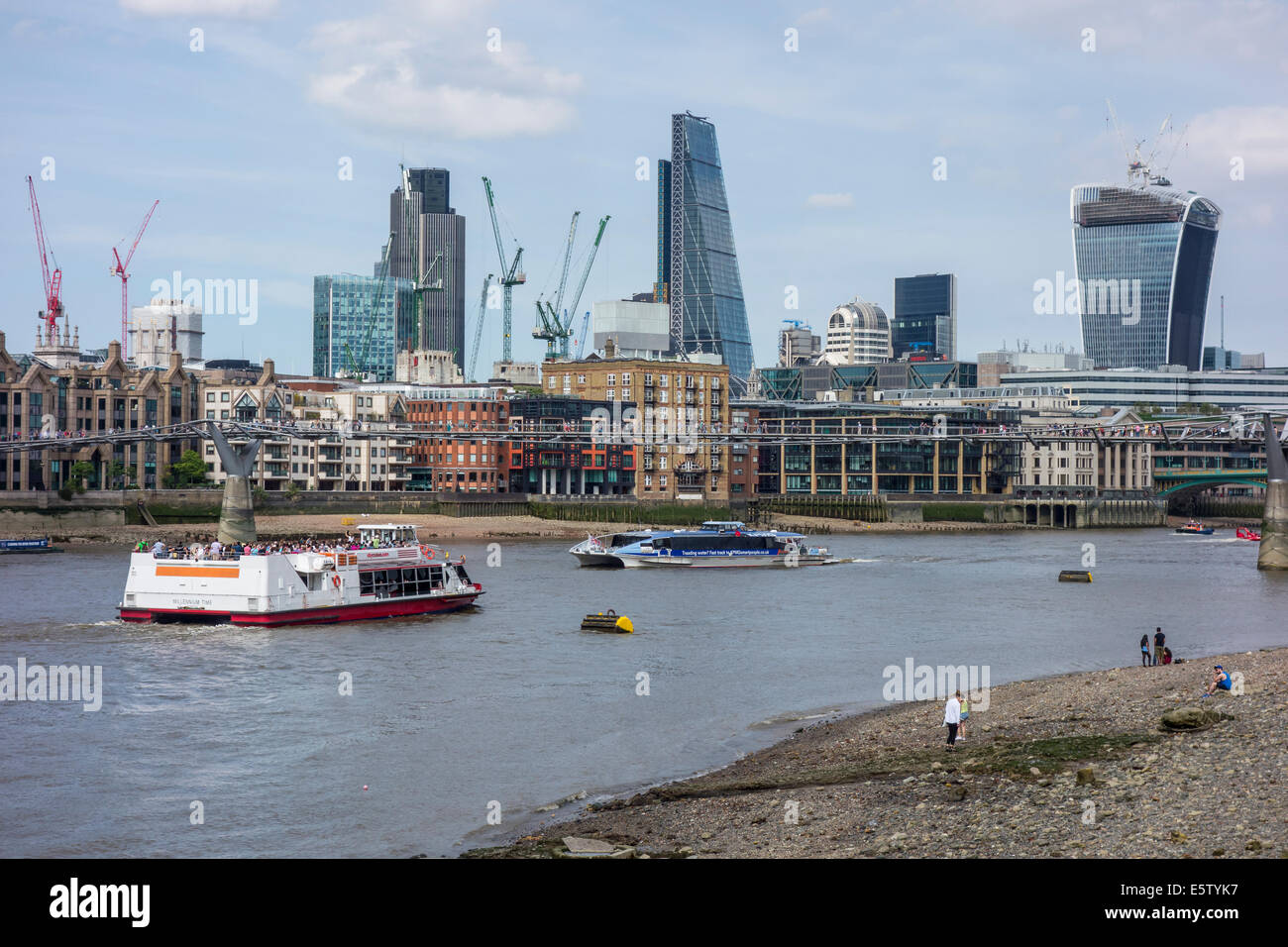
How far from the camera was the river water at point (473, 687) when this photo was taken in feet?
92.5

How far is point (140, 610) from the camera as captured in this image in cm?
5675

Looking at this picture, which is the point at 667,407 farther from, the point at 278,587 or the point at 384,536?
the point at 278,587

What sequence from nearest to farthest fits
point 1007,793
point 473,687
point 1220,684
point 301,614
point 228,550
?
point 1007,793, point 1220,684, point 473,687, point 301,614, point 228,550

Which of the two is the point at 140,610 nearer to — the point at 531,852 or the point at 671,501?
the point at 531,852

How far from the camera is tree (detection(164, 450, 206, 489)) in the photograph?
12950cm

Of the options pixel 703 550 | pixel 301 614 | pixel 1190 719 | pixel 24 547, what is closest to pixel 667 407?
pixel 703 550

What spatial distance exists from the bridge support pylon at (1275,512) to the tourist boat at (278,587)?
58529 millimetres

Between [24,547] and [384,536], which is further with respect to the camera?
[24,547]

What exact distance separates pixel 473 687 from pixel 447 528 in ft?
269

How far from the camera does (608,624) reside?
2242 inches

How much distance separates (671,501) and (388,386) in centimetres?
5308

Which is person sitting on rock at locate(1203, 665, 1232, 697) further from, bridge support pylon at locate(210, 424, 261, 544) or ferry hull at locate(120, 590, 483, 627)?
bridge support pylon at locate(210, 424, 261, 544)

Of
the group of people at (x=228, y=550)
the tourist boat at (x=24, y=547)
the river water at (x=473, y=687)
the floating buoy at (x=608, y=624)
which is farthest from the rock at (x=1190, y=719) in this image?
the tourist boat at (x=24, y=547)

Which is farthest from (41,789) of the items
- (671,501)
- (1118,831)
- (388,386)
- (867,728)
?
(388,386)
